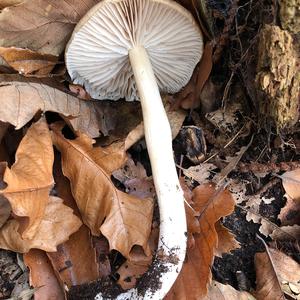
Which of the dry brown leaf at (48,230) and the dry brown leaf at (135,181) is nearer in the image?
the dry brown leaf at (48,230)

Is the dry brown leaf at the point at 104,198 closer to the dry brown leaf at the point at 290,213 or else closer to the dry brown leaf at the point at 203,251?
the dry brown leaf at the point at 203,251

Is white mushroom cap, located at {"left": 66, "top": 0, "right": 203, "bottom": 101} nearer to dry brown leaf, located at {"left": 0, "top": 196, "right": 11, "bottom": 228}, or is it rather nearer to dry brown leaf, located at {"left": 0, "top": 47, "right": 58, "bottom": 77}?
dry brown leaf, located at {"left": 0, "top": 47, "right": 58, "bottom": 77}

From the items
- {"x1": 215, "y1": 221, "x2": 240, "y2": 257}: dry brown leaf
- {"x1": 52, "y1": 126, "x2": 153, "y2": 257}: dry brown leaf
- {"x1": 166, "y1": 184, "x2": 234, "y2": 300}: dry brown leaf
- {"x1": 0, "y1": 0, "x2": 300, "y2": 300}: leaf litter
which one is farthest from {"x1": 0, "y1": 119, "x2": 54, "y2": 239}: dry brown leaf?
{"x1": 215, "y1": 221, "x2": 240, "y2": 257}: dry brown leaf

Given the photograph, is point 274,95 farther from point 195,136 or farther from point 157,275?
point 157,275

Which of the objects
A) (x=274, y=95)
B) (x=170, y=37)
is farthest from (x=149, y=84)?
(x=274, y=95)

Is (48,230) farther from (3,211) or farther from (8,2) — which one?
(8,2)

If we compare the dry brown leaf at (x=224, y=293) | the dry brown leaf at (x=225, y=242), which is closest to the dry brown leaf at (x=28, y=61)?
the dry brown leaf at (x=225, y=242)
